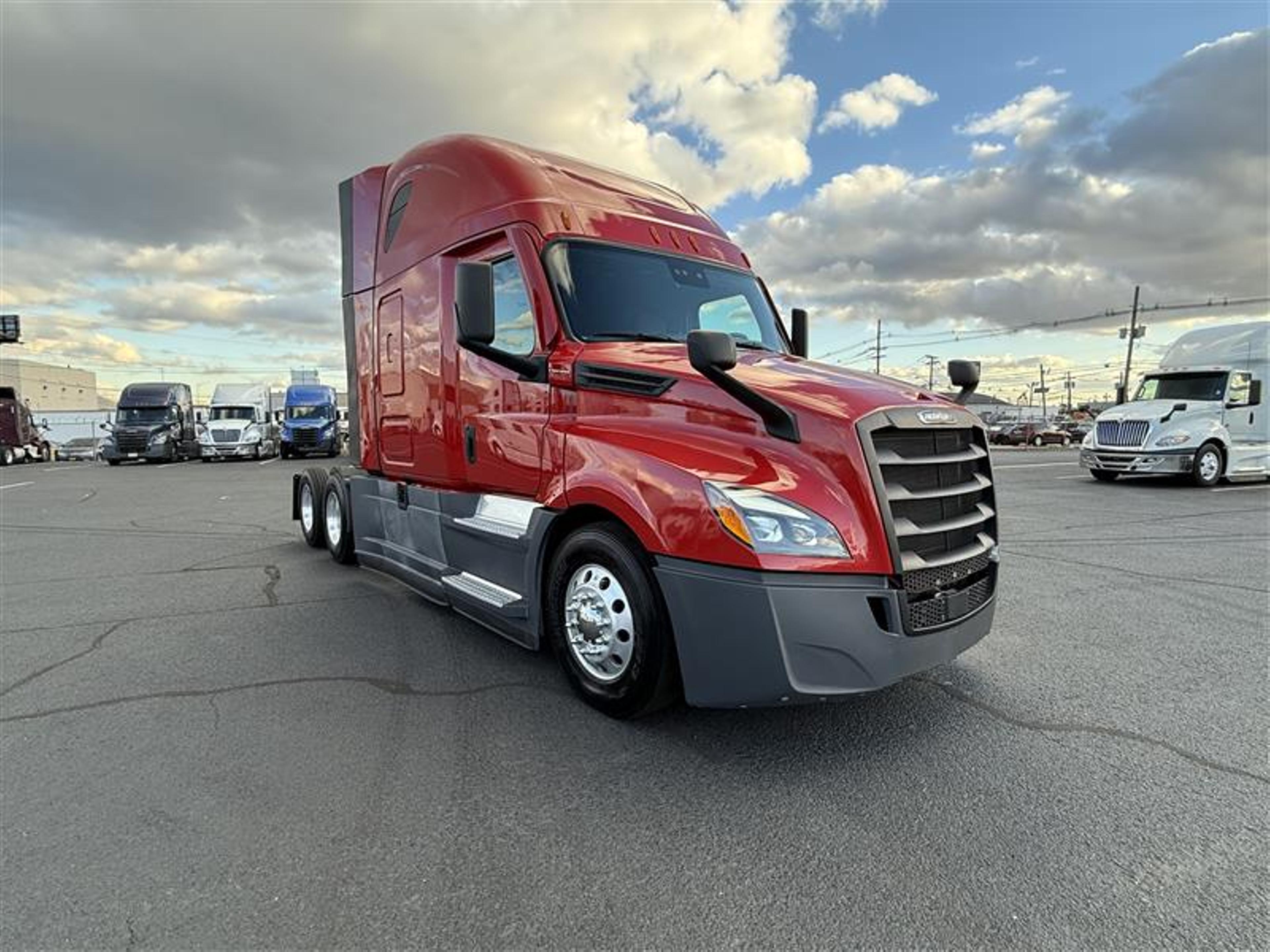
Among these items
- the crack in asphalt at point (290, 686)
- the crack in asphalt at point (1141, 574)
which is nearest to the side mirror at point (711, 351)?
the crack in asphalt at point (290, 686)

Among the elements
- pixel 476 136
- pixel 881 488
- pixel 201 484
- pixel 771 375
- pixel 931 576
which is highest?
pixel 476 136

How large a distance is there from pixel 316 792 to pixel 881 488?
2.60 metres

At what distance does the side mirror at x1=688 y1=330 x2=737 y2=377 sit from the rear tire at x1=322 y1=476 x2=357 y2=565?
16.0 ft

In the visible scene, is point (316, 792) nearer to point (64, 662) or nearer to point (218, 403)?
point (64, 662)

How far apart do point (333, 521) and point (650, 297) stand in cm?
494

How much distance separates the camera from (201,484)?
17.7 meters

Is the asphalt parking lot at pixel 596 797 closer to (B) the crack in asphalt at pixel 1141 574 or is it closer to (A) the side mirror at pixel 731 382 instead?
(B) the crack in asphalt at pixel 1141 574

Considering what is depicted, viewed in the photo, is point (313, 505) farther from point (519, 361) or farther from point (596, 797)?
point (596, 797)

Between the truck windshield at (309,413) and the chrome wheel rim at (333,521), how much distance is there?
2471 centimetres

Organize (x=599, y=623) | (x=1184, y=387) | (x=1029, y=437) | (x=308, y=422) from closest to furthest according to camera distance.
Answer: (x=599, y=623), (x=1184, y=387), (x=308, y=422), (x=1029, y=437)

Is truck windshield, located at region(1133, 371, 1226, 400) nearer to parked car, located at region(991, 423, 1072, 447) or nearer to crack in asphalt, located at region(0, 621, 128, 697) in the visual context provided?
crack in asphalt, located at region(0, 621, 128, 697)

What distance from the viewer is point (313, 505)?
8.18 meters

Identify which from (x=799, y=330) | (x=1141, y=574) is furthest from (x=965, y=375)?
(x=1141, y=574)

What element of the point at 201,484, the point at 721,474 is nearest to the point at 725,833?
the point at 721,474
